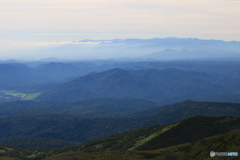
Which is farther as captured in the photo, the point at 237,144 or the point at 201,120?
the point at 201,120

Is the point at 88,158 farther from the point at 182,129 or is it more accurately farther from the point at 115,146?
the point at 182,129

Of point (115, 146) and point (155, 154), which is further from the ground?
point (155, 154)

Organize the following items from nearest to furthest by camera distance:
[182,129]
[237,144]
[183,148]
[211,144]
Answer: [237,144]
[211,144]
[183,148]
[182,129]

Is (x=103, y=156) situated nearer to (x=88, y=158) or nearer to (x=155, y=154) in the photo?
(x=88, y=158)

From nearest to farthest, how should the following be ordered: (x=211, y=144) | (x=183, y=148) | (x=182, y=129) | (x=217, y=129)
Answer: (x=211, y=144) < (x=183, y=148) < (x=217, y=129) < (x=182, y=129)

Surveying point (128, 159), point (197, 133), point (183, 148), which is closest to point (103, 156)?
point (128, 159)


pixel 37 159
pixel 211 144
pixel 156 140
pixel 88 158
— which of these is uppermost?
pixel 211 144

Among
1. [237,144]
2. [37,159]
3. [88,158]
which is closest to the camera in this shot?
[237,144]

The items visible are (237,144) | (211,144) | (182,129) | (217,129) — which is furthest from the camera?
(182,129)

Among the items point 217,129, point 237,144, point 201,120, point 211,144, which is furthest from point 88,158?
point 201,120
